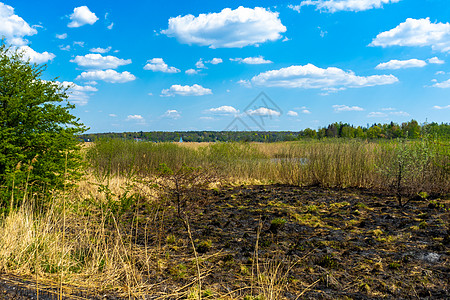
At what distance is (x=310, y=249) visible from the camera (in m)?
4.18

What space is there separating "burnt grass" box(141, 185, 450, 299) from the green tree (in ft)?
7.96

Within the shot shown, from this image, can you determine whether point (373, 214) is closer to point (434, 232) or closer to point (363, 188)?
point (434, 232)

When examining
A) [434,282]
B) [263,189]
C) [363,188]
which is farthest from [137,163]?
[434,282]

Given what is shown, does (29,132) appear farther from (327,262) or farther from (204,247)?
(327,262)

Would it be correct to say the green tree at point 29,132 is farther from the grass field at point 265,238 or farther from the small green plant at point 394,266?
the small green plant at point 394,266

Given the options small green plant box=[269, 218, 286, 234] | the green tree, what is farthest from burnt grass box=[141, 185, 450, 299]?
the green tree

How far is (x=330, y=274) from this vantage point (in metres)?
3.45

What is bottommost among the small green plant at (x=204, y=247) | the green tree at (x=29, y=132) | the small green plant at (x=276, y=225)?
the small green plant at (x=204, y=247)

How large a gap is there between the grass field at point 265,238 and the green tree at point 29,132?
0.49 m

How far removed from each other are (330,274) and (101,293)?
2301mm

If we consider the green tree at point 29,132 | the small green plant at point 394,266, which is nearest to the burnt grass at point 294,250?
the small green plant at point 394,266

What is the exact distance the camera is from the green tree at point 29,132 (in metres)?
5.60

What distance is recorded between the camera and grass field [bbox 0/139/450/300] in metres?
3.23

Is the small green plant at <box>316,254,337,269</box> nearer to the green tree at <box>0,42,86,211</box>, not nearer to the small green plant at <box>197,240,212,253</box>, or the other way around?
the small green plant at <box>197,240,212,253</box>
